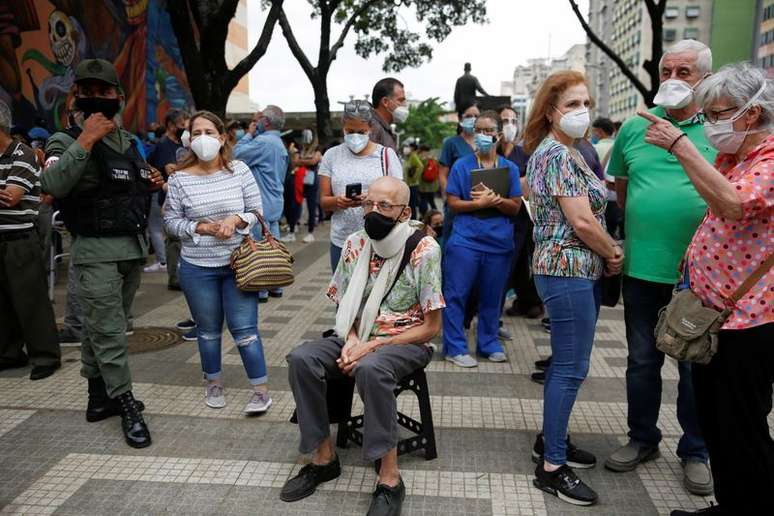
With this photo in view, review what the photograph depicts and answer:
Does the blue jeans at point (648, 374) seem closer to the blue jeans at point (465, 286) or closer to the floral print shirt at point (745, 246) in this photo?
the floral print shirt at point (745, 246)

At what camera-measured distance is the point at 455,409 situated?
425 cm

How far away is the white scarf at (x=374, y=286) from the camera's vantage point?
10.7 ft

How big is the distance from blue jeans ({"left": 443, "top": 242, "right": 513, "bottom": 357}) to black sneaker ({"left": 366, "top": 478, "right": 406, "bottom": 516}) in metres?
2.23

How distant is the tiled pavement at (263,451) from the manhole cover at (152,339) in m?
0.25

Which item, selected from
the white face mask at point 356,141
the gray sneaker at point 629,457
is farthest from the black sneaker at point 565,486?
the white face mask at point 356,141

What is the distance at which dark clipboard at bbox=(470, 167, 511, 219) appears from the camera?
16.4 ft

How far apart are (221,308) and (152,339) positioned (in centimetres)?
195

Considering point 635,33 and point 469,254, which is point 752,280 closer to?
point 469,254

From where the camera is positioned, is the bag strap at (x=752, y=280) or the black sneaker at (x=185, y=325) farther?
the black sneaker at (x=185, y=325)

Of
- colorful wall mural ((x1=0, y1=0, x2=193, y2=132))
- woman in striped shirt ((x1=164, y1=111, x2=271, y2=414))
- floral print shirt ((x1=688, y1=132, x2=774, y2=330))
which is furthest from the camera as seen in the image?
colorful wall mural ((x1=0, y1=0, x2=193, y2=132))

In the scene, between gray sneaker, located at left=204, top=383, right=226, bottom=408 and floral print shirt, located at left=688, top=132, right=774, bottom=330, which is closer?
floral print shirt, located at left=688, top=132, right=774, bottom=330

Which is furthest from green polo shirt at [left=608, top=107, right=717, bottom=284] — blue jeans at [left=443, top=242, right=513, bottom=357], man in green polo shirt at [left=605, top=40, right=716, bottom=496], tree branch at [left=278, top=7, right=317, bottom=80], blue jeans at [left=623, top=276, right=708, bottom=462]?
tree branch at [left=278, top=7, right=317, bottom=80]

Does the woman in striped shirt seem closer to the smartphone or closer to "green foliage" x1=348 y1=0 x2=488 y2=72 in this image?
the smartphone

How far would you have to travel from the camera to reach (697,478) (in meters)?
3.24
